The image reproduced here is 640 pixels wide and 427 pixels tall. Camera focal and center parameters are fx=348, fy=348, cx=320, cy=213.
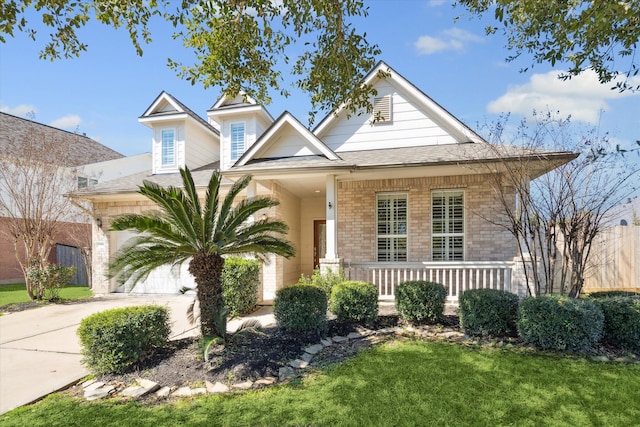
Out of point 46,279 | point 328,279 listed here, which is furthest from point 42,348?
point 46,279

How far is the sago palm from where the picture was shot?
5.41m

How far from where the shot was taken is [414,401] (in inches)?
166

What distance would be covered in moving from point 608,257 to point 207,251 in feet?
41.5

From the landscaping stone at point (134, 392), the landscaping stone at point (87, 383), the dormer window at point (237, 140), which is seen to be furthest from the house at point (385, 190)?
the landscaping stone at point (87, 383)

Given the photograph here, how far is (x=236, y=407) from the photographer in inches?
165

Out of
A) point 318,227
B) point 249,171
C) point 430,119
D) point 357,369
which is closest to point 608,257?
point 430,119

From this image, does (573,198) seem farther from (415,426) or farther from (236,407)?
(236,407)

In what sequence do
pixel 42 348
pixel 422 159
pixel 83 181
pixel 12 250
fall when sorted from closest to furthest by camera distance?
pixel 42 348
pixel 422 159
pixel 12 250
pixel 83 181

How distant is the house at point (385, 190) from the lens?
30.6 feet

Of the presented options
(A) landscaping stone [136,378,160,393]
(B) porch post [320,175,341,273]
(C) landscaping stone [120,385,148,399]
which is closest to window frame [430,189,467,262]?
(B) porch post [320,175,341,273]

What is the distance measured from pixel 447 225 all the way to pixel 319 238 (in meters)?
5.32

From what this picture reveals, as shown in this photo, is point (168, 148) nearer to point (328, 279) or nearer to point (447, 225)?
point (328, 279)

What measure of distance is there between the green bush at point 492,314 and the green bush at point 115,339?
5.67 meters

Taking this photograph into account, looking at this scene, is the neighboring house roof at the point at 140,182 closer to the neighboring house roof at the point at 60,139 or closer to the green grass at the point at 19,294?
the green grass at the point at 19,294
